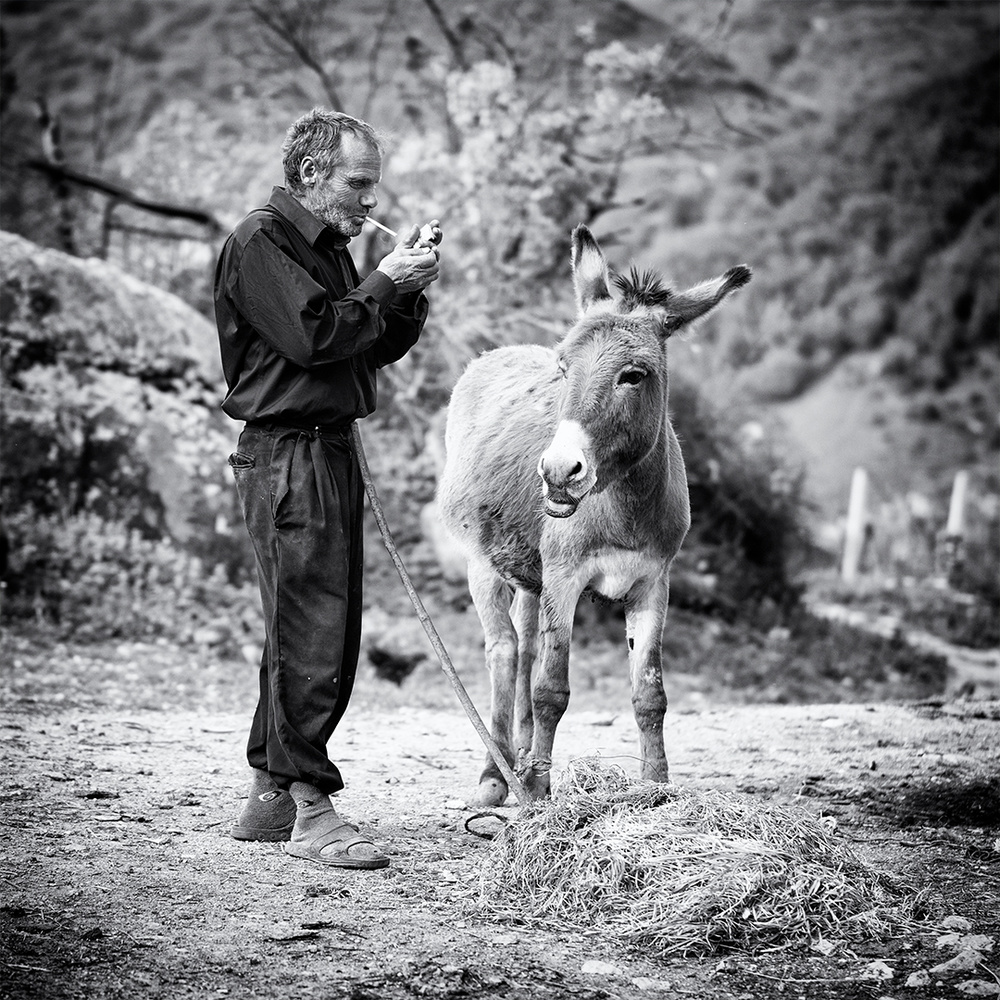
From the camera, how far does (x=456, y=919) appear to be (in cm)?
360

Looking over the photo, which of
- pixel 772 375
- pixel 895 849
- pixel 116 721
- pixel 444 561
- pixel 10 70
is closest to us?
pixel 895 849

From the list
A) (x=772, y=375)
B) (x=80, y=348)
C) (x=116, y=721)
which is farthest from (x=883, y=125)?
(x=116, y=721)

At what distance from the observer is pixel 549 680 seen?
4.66 metres

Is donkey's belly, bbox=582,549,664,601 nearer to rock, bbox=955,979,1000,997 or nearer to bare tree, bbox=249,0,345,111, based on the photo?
rock, bbox=955,979,1000,997

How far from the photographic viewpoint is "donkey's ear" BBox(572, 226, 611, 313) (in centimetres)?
471

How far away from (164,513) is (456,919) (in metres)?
6.34

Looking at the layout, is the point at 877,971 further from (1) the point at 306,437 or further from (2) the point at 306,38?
(2) the point at 306,38

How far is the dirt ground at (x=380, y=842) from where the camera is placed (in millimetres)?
3168

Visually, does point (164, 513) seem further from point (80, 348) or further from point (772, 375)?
point (772, 375)

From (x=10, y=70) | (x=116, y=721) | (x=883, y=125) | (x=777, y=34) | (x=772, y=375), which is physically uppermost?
(x=777, y=34)

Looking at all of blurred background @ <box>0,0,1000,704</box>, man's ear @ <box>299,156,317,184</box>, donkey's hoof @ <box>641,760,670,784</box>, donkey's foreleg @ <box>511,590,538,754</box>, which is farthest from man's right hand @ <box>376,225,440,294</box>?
blurred background @ <box>0,0,1000,704</box>

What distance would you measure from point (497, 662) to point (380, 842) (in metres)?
1.14

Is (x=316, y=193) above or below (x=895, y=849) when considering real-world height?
above

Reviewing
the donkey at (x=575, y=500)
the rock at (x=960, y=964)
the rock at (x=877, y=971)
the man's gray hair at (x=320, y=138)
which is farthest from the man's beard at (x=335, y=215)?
the rock at (x=960, y=964)
